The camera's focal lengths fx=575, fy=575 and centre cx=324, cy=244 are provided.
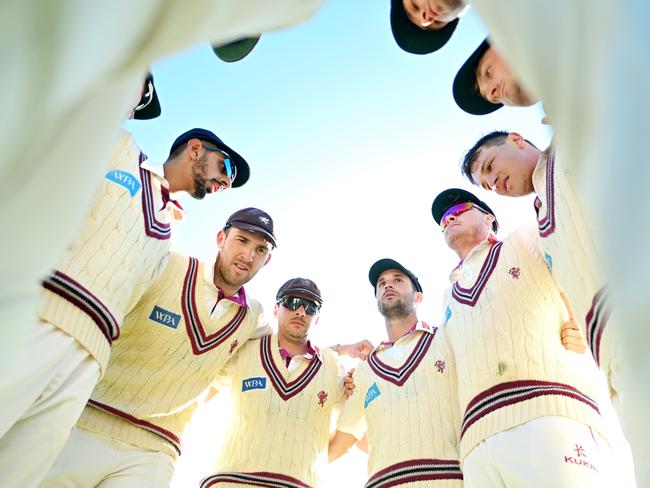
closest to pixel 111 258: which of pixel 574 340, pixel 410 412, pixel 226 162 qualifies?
pixel 226 162

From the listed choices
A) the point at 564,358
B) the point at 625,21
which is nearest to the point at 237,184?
the point at 564,358

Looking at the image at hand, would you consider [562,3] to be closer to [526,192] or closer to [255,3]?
[255,3]

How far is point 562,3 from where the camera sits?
27.1 inches

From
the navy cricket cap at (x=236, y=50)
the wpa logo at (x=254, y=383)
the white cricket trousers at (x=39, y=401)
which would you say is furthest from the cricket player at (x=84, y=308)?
the wpa logo at (x=254, y=383)

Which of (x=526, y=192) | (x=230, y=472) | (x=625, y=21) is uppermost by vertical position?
(x=526, y=192)

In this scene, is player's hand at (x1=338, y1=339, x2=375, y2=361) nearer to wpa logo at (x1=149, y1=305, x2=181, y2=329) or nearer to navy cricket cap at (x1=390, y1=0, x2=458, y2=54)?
wpa logo at (x1=149, y1=305, x2=181, y2=329)

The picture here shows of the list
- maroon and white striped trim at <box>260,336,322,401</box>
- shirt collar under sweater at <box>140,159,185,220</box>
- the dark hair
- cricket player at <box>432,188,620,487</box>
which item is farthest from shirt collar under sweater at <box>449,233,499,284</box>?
shirt collar under sweater at <box>140,159,185,220</box>

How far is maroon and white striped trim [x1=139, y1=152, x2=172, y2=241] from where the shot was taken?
293cm

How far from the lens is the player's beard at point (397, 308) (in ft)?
14.2

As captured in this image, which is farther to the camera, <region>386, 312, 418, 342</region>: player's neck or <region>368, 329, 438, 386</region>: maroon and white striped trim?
<region>386, 312, 418, 342</region>: player's neck

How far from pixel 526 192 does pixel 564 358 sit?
79 cm

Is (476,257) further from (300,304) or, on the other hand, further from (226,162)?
(226,162)

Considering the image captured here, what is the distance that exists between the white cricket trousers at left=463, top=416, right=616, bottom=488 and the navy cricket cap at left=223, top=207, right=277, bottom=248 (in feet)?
6.60

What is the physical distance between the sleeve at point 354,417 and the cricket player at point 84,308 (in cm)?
155
